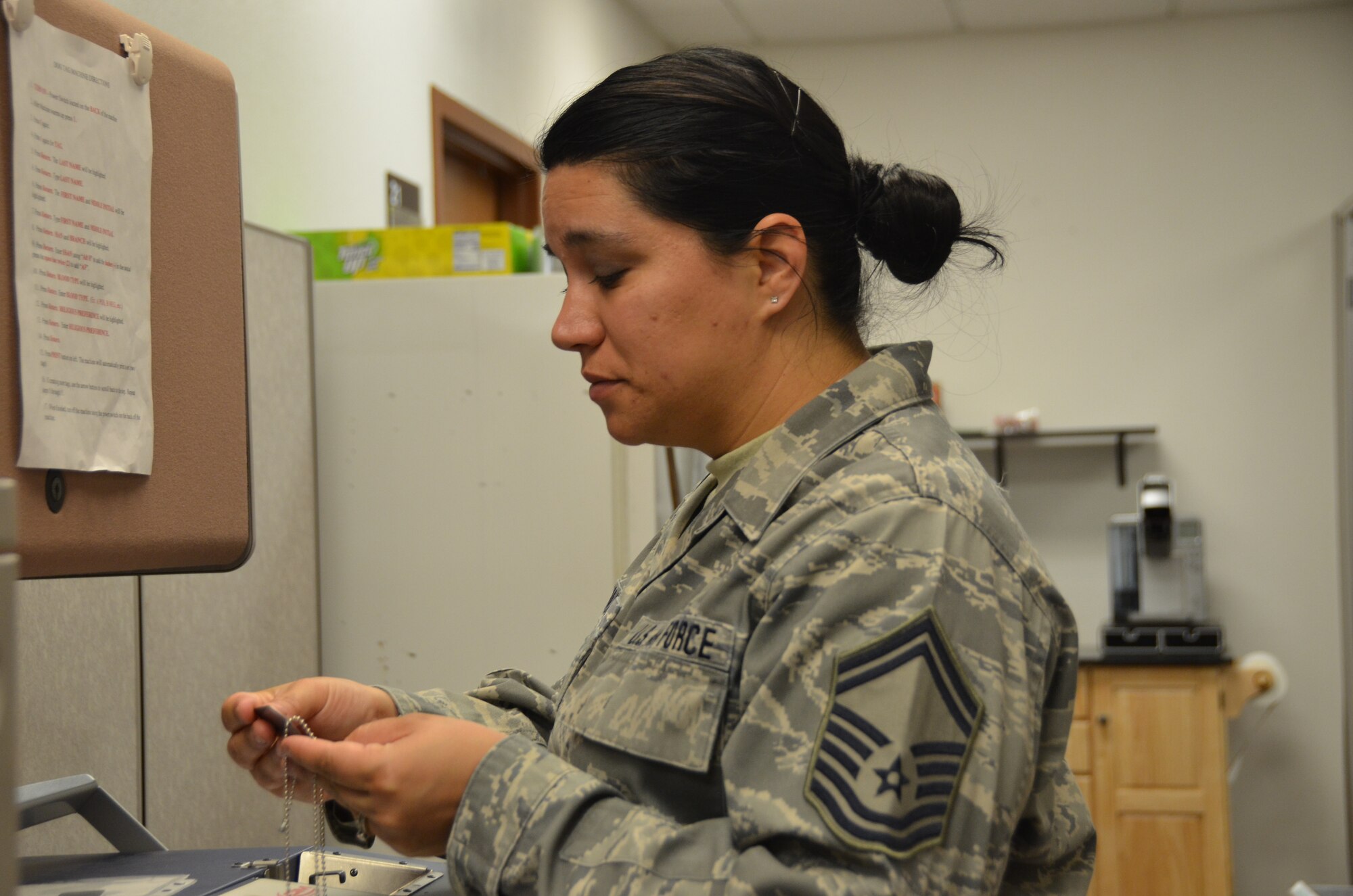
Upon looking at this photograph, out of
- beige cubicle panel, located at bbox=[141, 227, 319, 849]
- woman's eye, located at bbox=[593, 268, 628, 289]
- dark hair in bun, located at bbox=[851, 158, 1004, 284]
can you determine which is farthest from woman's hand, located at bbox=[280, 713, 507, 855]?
beige cubicle panel, located at bbox=[141, 227, 319, 849]

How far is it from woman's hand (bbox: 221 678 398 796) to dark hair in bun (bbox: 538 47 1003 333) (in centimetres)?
49

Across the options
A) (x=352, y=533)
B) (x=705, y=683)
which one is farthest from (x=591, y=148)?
(x=352, y=533)

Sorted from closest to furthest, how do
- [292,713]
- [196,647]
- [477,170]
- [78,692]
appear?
[292,713], [78,692], [196,647], [477,170]

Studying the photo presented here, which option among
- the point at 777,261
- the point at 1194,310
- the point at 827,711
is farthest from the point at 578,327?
the point at 1194,310

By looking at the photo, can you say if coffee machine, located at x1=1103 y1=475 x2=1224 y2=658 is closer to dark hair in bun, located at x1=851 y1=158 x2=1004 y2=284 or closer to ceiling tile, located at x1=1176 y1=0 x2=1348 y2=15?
ceiling tile, located at x1=1176 y1=0 x2=1348 y2=15

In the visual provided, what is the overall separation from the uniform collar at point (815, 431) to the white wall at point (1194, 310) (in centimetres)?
312

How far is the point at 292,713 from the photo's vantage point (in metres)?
0.95

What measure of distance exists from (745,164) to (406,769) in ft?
1.77

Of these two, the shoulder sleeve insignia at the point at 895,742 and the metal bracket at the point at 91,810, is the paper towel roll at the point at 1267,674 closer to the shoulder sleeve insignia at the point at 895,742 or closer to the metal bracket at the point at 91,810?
the shoulder sleeve insignia at the point at 895,742

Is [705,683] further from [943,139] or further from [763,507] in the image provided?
[943,139]

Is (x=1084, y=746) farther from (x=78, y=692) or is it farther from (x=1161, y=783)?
(x=78, y=692)

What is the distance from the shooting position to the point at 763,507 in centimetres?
88

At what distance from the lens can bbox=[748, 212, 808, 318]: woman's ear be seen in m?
0.97

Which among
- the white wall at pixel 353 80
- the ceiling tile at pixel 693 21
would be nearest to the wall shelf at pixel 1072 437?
the ceiling tile at pixel 693 21
